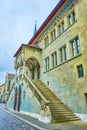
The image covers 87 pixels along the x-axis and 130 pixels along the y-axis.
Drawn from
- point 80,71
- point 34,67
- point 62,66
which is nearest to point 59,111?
point 80,71

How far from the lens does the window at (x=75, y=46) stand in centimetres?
1315

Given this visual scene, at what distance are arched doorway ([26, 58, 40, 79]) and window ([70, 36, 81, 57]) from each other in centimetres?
860

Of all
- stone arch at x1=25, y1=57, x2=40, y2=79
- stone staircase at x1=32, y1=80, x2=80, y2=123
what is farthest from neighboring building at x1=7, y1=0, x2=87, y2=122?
stone arch at x1=25, y1=57, x2=40, y2=79

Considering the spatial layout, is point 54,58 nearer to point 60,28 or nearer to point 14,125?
point 60,28

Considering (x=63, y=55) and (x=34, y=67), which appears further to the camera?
(x=34, y=67)

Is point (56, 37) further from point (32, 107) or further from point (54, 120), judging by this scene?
point (54, 120)

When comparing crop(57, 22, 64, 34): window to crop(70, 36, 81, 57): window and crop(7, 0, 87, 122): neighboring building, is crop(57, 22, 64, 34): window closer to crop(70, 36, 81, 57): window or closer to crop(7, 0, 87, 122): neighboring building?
crop(7, 0, 87, 122): neighboring building

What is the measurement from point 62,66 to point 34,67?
31.9 feet

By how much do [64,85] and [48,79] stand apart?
13.7 feet

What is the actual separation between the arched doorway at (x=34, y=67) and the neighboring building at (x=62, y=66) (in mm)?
2013

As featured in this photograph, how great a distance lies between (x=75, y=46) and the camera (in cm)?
1345

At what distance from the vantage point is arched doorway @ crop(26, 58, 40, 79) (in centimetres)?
2230

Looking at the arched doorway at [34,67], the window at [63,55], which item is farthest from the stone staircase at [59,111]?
the arched doorway at [34,67]

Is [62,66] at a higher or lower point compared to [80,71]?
higher
